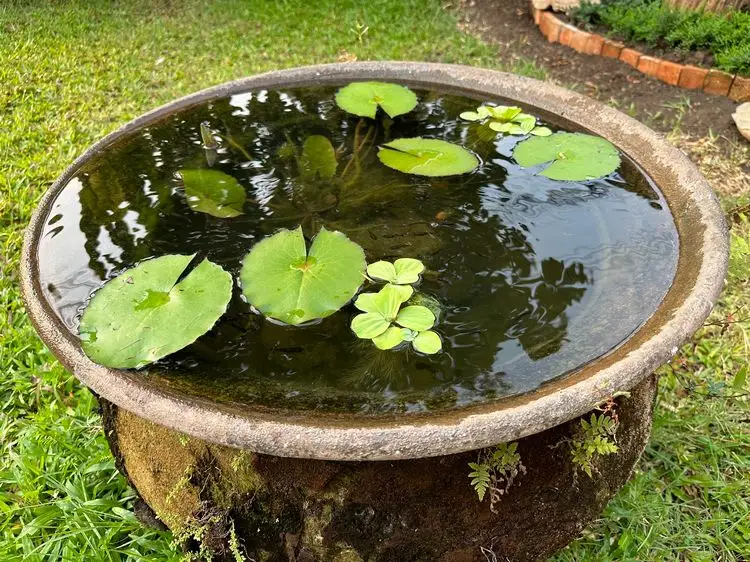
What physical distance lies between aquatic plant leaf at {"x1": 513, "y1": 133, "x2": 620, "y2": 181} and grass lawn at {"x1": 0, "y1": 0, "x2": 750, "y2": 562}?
0.58 metres

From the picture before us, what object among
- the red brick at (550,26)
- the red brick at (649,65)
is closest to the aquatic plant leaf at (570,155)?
the red brick at (649,65)

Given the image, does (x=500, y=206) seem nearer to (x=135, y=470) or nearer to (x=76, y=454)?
(x=135, y=470)

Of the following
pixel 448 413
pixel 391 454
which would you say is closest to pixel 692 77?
pixel 448 413

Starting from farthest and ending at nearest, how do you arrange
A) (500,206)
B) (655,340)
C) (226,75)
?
(226,75), (500,206), (655,340)

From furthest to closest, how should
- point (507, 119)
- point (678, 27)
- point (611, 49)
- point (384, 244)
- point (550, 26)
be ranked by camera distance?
1. point (550, 26)
2. point (611, 49)
3. point (678, 27)
4. point (507, 119)
5. point (384, 244)

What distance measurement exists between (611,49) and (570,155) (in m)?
2.62

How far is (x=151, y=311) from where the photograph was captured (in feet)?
3.88

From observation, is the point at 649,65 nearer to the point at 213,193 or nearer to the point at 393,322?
the point at 213,193

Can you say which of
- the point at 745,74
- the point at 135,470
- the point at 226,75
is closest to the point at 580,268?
the point at 135,470

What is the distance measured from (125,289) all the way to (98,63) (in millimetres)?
3510

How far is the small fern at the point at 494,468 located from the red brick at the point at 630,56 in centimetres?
331

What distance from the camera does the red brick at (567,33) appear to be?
13.1 feet

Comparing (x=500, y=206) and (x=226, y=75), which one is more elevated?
(x=500, y=206)

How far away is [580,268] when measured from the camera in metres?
1.38
